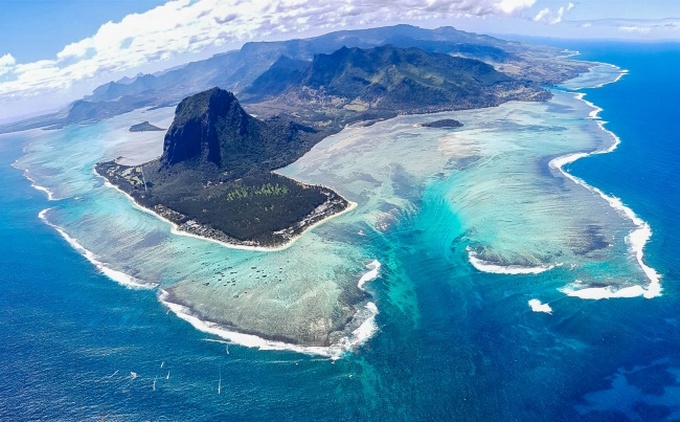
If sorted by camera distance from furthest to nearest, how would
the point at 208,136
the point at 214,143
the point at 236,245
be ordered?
the point at 214,143, the point at 208,136, the point at 236,245

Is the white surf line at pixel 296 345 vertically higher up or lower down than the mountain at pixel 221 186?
lower down

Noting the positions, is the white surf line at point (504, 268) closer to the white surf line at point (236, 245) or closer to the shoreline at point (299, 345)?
the shoreline at point (299, 345)

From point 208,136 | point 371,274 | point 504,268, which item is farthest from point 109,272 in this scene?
point 208,136

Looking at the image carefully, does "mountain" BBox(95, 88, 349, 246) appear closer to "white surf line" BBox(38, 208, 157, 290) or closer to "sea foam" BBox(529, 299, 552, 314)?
"white surf line" BBox(38, 208, 157, 290)

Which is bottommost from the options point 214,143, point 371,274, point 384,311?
point 384,311

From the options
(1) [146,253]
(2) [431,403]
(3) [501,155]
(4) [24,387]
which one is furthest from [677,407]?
(3) [501,155]

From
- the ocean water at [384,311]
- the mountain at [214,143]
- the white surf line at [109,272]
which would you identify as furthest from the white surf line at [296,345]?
the mountain at [214,143]

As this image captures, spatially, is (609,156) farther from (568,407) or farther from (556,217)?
(568,407)

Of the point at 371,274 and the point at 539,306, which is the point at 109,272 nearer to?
the point at 371,274
